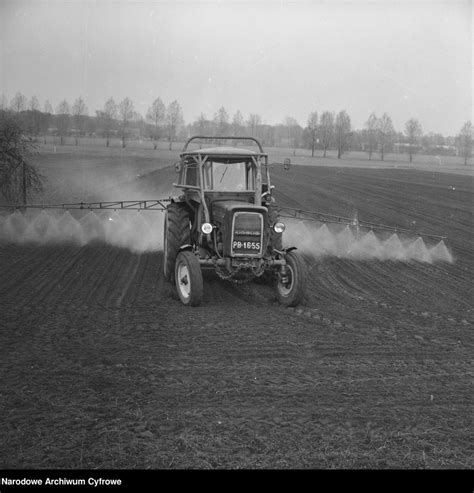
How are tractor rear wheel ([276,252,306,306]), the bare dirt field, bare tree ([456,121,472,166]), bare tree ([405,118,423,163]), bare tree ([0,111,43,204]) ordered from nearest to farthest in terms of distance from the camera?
the bare dirt field
tractor rear wheel ([276,252,306,306])
bare tree ([0,111,43,204])
bare tree ([456,121,472,166])
bare tree ([405,118,423,163])

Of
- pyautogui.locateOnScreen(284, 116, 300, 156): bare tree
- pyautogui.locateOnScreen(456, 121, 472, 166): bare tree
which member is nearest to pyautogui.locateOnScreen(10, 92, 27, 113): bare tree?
pyautogui.locateOnScreen(284, 116, 300, 156): bare tree

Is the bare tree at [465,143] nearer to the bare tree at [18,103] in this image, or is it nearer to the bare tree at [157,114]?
the bare tree at [157,114]

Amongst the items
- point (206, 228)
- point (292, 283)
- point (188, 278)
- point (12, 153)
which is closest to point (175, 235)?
point (206, 228)

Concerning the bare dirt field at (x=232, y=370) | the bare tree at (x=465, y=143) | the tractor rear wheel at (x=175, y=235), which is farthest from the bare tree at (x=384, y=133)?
the tractor rear wheel at (x=175, y=235)

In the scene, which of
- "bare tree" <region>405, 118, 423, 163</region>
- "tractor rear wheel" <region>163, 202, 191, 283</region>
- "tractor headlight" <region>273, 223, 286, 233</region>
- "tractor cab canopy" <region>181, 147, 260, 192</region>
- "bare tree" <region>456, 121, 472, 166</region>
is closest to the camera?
"tractor headlight" <region>273, 223, 286, 233</region>

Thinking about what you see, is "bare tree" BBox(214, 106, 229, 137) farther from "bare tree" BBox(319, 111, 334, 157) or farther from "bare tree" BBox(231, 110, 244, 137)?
"bare tree" BBox(319, 111, 334, 157)

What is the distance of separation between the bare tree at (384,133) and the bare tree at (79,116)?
41.3 metres

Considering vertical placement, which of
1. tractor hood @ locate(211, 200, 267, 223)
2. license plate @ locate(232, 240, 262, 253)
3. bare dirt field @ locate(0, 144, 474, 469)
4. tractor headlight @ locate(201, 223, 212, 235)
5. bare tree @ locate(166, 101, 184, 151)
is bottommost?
bare dirt field @ locate(0, 144, 474, 469)

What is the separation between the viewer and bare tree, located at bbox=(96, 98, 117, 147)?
41.7 meters

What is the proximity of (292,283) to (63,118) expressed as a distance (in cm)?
3583

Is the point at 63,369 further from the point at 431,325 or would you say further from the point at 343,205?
the point at 343,205

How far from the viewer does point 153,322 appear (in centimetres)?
837

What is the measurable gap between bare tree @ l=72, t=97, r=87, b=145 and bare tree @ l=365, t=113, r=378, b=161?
41123mm
